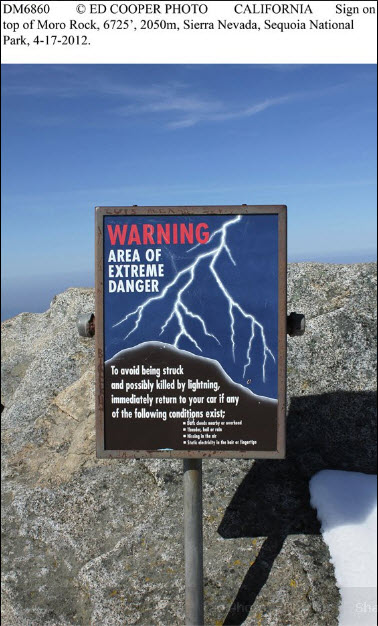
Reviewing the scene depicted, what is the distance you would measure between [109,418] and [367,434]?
5.64m

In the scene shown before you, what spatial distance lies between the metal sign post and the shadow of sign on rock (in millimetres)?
773

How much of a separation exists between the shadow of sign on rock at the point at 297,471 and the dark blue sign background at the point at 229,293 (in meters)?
3.25

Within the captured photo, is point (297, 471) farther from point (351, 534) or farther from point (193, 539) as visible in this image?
point (193, 539)

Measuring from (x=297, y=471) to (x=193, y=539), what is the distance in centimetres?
313

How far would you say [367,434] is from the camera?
409 inches

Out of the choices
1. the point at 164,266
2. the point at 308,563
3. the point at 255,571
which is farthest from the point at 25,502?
the point at 164,266

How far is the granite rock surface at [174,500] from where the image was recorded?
7.86 m

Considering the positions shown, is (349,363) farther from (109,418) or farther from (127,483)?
(109,418)

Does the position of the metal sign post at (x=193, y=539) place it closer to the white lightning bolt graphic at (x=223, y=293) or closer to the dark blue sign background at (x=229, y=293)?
the dark blue sign background at (x=229, y=293)

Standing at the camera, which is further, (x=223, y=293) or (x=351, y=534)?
(x=351, y=534)

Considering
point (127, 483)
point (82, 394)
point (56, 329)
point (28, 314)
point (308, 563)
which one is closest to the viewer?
point (308, 563)

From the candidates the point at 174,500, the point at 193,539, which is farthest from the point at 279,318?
the point at 174,500

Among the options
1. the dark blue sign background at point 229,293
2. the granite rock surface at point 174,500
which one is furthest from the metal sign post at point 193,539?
the dark blue sign background at point 229,293

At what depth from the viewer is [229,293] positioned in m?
6.49
